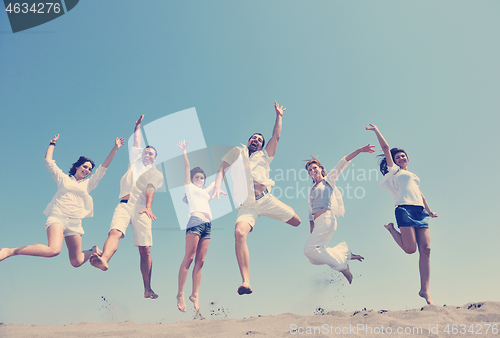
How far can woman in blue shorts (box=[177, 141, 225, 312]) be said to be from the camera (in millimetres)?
7023

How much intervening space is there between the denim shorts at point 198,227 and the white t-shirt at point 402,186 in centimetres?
427

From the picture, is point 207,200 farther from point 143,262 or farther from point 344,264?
point 344,264

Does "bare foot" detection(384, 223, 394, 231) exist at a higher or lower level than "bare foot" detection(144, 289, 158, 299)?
higher

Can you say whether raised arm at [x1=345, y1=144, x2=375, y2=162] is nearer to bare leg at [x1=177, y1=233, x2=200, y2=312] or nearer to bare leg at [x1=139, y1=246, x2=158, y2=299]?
bare leg at [x1=177, y1=233, x2=200, y2=312]

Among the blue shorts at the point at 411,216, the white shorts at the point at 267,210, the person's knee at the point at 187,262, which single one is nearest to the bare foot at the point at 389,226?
the blue shorts at the point at 411,216

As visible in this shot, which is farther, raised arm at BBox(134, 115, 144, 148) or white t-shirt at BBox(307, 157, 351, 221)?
raised arm at BBox(134, 115, 144, 148)

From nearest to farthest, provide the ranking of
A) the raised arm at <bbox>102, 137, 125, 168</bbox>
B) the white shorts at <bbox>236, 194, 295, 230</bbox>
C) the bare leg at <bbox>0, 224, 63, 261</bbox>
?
the bare leg at <bbox>0, 224, 63, 261</bbox> < the white shorts at <bbox>236, 194, 295, 230</bbox> < the raised arm at <bbox>102, 137, 125, 168</bbox>

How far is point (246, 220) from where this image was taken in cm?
675

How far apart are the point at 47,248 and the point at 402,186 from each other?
792 cm

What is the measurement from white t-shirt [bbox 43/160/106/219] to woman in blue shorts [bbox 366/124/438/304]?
6744 mm

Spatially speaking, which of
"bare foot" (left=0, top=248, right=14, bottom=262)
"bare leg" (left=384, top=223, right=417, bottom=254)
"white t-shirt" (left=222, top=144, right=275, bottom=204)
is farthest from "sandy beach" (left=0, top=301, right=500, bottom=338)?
"white t-shirt" (left=222, top=144, right=275, bottom=204)

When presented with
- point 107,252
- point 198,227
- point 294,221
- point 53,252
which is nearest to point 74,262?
point 53,252

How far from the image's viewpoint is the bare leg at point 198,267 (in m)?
6.91

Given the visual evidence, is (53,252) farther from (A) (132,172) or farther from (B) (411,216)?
(B) (411,216)
